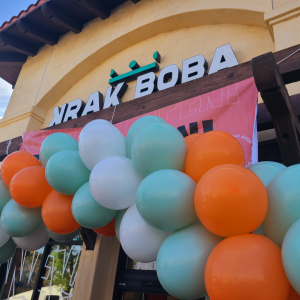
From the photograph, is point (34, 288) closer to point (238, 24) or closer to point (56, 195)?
point (56, 195)

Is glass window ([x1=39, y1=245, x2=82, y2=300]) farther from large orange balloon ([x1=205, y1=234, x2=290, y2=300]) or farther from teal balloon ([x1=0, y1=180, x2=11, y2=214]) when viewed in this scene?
large orange balloon ([x1=205, y1=234, x2=290, y2=300])

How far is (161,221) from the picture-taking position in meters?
1.08

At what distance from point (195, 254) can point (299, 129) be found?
1.29 metres

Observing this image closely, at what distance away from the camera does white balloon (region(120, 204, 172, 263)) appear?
4.08 ft

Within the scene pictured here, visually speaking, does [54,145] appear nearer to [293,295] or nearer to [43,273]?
[293,295]

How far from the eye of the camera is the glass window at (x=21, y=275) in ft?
12.1

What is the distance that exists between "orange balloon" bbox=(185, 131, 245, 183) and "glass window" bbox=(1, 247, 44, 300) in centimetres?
342

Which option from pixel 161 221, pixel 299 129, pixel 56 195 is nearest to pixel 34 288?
pixel 56 195

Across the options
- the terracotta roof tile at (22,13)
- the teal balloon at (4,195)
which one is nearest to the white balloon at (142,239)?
the teal balloon at (4,195)

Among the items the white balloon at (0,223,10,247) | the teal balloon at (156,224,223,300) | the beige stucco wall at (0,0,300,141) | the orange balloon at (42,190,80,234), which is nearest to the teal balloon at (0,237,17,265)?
the white balloon at (0,223,10,247)

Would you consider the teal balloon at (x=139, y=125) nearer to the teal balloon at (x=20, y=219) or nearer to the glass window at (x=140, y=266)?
the teal balloon at (x=20, y=219)

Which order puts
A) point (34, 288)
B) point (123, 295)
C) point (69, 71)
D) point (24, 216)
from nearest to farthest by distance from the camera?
point (24, 216), point (123, 295), point (34, 288), point (69, 71)

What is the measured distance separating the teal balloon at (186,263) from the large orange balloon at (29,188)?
108 cm

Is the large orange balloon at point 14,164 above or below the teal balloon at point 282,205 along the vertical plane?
above
